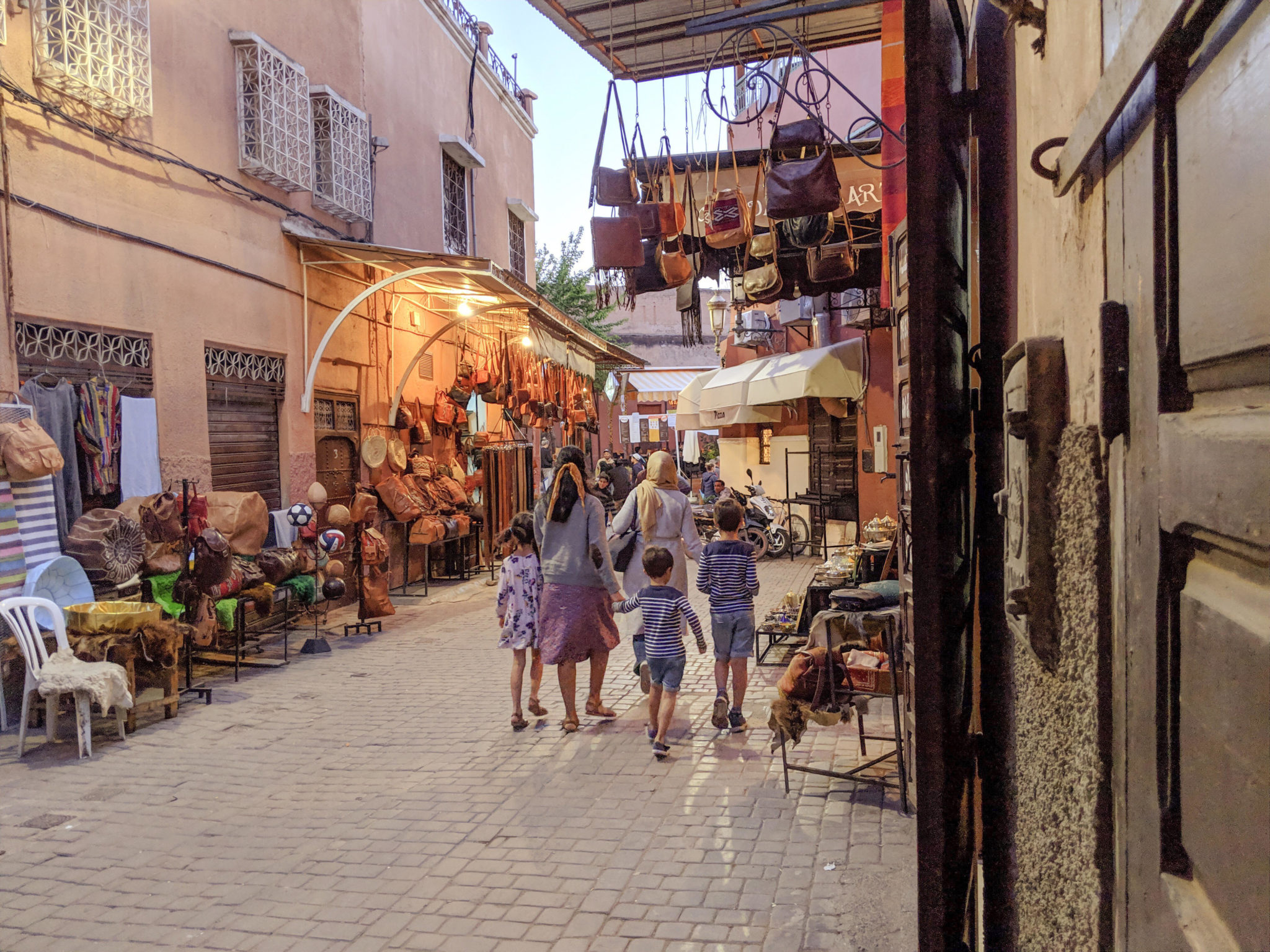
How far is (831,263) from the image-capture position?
8.76 m

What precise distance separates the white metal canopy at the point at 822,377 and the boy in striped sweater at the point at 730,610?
819cm

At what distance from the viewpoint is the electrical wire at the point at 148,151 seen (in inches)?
262

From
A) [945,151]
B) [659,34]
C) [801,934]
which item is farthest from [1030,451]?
[659,34]

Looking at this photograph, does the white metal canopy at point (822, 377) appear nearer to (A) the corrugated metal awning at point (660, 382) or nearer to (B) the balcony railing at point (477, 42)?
(B) the balcony railing at point (477, 42)

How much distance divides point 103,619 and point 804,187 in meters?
5.80

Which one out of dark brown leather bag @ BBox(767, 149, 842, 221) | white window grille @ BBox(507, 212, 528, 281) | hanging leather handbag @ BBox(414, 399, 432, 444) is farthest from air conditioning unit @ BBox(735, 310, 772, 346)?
dark brown leather bag @ BBox(767, 149, 842, 221)

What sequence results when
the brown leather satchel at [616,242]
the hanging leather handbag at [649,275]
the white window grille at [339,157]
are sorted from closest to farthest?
the brown leather satchel at [616,242] → the hanging leather handbag at [649,275] → the white window grille at [339,157]

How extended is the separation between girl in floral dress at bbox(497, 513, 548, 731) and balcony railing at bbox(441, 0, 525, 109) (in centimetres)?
1218

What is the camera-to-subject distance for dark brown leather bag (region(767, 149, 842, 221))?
6219 millimetres

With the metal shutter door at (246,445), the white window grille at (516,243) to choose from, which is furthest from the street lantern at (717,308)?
the metal shutter door at (246,445)

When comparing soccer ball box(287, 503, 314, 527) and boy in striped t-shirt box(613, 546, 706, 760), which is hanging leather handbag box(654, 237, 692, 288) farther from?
soccer ball box(287, 503, 314, 527)

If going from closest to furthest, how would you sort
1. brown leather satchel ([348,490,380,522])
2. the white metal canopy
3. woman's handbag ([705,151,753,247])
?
woman's handbag ([705,151,753,247]), brown leather satchel ([348,490,380,522]), the white metal canopy

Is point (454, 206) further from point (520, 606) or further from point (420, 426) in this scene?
point (520, 606)

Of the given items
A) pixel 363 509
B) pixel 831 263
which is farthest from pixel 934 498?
pixel 363 509
